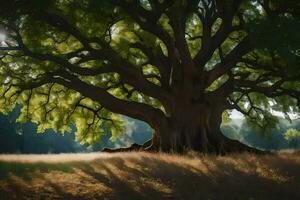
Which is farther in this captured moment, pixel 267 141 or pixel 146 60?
pixel 267 141

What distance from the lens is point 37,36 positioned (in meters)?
19.9

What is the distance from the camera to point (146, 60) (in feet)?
92.5

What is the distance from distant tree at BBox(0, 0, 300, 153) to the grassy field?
4221mm

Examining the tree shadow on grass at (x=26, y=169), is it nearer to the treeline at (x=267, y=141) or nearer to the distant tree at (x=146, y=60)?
the distant tree at (x=146, y=60)

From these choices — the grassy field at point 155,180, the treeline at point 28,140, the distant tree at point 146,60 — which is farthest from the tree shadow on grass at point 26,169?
the treeline at point 28,140

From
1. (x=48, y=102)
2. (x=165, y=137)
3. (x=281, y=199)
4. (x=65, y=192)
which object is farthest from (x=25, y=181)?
(x=48, y=102)

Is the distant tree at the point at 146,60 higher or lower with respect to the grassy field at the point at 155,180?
higher

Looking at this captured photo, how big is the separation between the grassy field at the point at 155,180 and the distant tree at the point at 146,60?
13.8 feet

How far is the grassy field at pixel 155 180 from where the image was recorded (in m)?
11.8

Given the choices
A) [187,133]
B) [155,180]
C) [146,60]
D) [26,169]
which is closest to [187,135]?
[187,133]

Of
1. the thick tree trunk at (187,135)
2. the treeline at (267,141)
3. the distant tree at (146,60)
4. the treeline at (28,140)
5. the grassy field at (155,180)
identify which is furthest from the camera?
the treeline at (267,141)

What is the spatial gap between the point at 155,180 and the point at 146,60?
15519 mm

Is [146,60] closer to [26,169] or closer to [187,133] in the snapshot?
[187,133]

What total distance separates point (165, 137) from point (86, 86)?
517 cm
